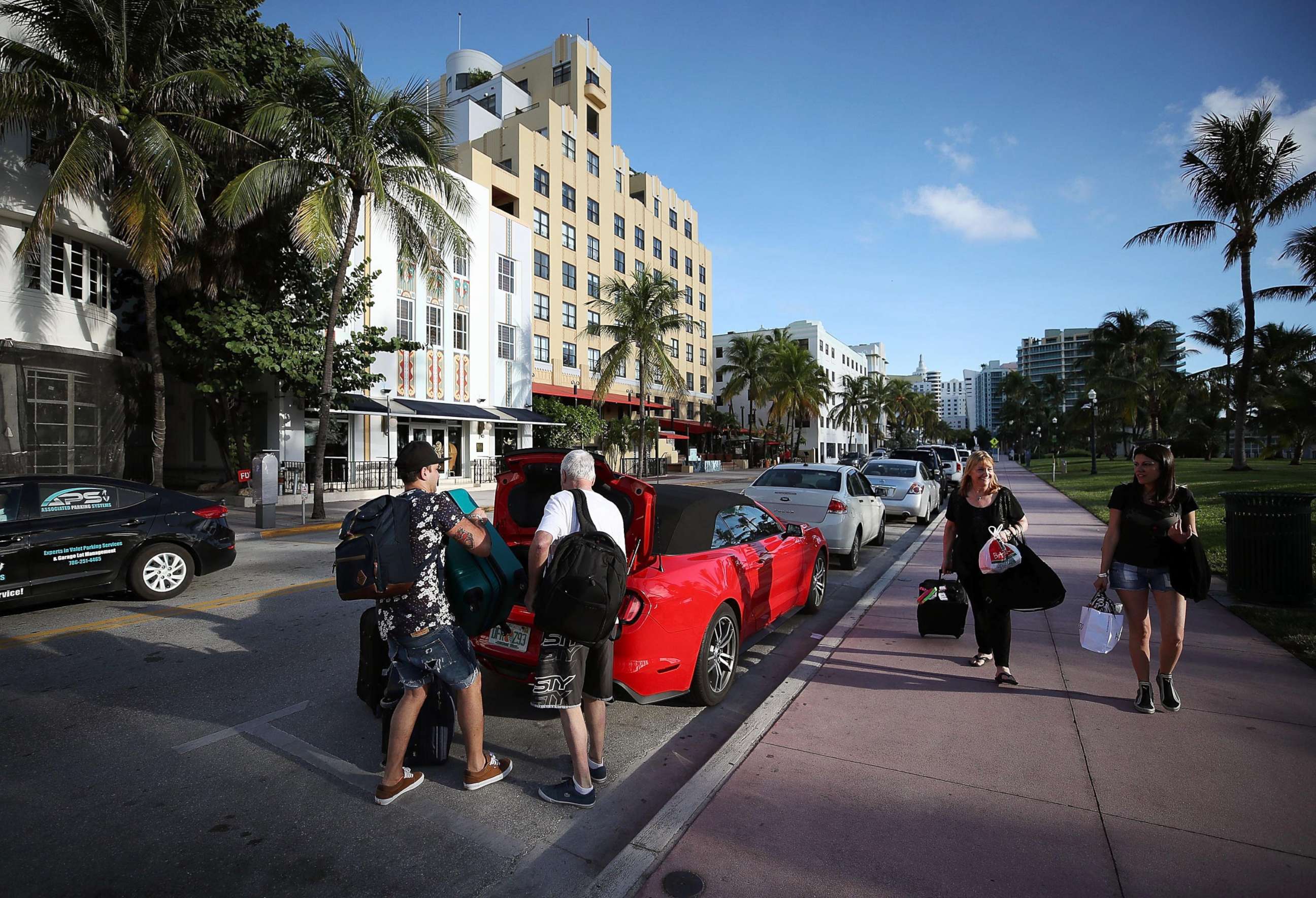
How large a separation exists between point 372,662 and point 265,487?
12.4 metres

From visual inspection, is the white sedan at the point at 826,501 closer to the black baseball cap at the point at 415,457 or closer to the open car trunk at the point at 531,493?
the open car trunk at the point at 531,493

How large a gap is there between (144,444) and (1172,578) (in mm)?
26860

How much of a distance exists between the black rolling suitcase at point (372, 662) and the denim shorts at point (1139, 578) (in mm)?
4667

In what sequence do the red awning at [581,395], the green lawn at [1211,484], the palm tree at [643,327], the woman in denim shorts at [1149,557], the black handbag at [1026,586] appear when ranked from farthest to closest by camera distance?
the red awning at [581,395] → the palm tree at [643,327] → the green lawn at [1211,484] → the black handbag at [1026,586] → the woman in denim shorts at [1149,557]

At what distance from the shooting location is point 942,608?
5715mm

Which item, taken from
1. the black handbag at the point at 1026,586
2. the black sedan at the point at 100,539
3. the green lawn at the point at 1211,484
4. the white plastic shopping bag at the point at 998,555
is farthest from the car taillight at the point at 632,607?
the green lawn at the point at 1211,484

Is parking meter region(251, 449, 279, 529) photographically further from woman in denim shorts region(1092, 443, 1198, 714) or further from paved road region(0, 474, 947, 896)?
woman in denim shorts region(1092, 443, 1198, 714)

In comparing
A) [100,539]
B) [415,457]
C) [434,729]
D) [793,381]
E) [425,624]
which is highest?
[793,381]

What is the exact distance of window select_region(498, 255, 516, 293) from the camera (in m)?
31.7

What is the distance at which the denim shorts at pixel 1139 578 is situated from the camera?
427cm

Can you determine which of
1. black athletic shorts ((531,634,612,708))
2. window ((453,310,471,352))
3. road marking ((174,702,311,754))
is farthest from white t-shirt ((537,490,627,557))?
window ((453,310,471,352))

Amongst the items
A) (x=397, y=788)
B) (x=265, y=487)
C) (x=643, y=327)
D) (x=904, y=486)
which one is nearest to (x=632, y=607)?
(x=397, y=788)

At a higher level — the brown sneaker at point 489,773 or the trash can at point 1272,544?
the trash can at point 1272,544

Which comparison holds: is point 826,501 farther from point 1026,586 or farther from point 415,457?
point 415,457
